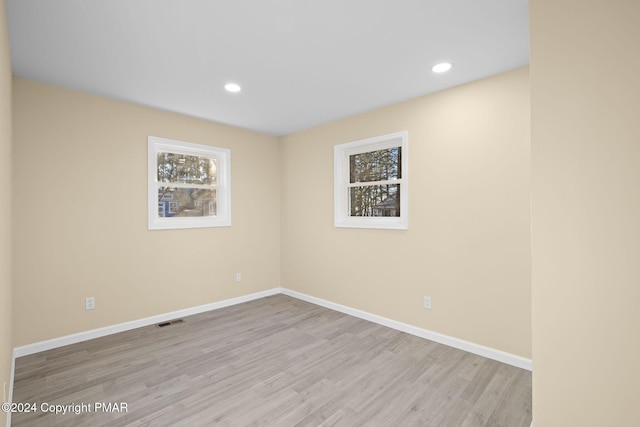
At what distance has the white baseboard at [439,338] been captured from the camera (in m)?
2.52

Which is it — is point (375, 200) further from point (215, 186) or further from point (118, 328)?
point (118, 328)

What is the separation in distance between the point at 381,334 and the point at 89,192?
351 centimetres

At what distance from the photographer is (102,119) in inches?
124

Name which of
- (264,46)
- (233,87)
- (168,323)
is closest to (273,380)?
(168,323)

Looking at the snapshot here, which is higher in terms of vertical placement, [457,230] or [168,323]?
[457,230]

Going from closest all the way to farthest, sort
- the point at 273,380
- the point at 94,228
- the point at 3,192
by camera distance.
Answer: the point at 3,192, the point at 273,380, the point at 94,228

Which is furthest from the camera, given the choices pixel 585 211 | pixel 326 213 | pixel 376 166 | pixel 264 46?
pixel 326 213

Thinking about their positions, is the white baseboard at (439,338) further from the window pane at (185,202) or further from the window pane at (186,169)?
the window pane at (186,169)

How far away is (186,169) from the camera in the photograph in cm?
393

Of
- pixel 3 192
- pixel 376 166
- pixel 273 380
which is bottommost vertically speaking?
pixel 273 380

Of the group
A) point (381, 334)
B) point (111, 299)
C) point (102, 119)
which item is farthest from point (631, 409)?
point (102, 119)

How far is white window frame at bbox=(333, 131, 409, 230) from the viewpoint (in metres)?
3.28

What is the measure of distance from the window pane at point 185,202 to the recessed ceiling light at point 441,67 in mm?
3221

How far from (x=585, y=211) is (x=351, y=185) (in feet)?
8.91
